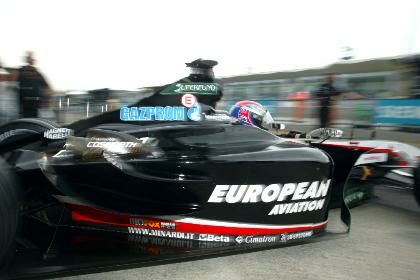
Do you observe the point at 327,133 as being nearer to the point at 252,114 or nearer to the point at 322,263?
the point at 252,114

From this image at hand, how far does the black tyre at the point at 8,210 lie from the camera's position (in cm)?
212

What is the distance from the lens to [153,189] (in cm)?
252

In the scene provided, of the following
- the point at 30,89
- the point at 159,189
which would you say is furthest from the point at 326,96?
the point at 159,189

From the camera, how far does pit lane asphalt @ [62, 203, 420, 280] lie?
261 centimetres

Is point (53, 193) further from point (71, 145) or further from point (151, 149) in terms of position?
point (151, 149)

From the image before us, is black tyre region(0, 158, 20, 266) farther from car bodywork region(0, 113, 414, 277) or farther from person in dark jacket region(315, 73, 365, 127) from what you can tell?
person in dark jacket region(315, 73, 365, 127)

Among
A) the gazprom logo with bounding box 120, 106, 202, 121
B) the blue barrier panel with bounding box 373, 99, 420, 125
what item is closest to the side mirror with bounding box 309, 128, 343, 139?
the gazprom logo with bounding box 120, 106, 202, 121

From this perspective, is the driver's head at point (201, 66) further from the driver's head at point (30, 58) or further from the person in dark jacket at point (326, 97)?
the person in dark jacket at point (326, 97)

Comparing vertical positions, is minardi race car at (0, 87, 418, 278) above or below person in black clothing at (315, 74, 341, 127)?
below

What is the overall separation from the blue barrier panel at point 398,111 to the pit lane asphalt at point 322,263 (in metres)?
5.21

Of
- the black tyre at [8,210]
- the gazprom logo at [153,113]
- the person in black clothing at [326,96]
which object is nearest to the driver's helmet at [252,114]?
the gazprom logo at [153,113]

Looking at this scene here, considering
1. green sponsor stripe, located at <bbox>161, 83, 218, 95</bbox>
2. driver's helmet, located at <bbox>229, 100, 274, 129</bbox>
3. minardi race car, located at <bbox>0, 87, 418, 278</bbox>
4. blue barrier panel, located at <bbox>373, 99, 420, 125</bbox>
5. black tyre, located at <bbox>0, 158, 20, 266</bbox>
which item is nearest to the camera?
black tyre, located at <bbox>0, 158, 20, 266</bbox>

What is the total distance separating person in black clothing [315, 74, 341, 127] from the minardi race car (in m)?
4.56

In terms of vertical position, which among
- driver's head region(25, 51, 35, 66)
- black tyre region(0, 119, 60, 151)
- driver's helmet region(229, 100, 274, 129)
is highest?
driver's head region(25, 51, 35, 66)
